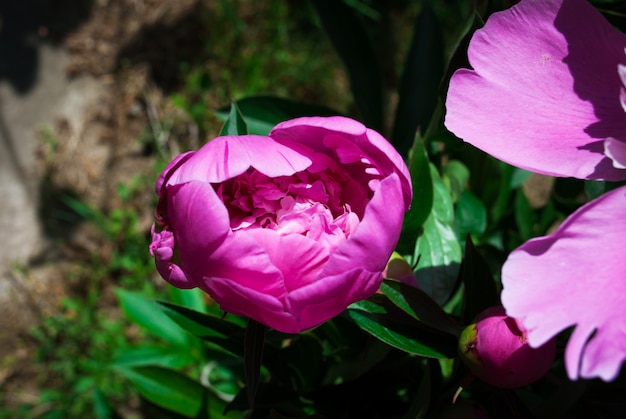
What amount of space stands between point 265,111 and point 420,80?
0.22 m

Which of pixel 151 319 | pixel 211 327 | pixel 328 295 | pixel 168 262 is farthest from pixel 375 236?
pixel 151 319

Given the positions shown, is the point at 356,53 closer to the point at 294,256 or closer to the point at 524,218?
the point at 524,218

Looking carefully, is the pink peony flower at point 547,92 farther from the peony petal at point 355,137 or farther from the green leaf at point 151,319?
the green leaf at point 151,319

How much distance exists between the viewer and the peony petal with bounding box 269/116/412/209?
483mm

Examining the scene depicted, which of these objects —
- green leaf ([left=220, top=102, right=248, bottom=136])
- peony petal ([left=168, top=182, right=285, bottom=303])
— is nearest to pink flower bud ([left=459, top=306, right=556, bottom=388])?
peony petal ([left=168, top=182, right=285, bottom=303])

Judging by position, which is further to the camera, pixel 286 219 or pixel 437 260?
pixel 437 260

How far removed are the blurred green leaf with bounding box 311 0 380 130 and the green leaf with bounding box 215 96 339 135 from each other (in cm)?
9

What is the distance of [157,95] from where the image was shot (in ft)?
6.70

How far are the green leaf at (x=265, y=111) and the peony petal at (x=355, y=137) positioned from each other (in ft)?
1.16

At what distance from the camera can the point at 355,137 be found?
1.61 feet

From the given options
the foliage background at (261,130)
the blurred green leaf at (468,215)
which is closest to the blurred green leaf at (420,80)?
the foliage background at (261,130)

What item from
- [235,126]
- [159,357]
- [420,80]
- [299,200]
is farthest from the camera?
[159,357]

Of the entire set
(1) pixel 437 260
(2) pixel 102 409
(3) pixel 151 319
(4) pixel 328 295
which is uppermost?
(4) pixel 328 295

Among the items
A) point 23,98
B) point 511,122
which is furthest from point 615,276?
point 23,98
